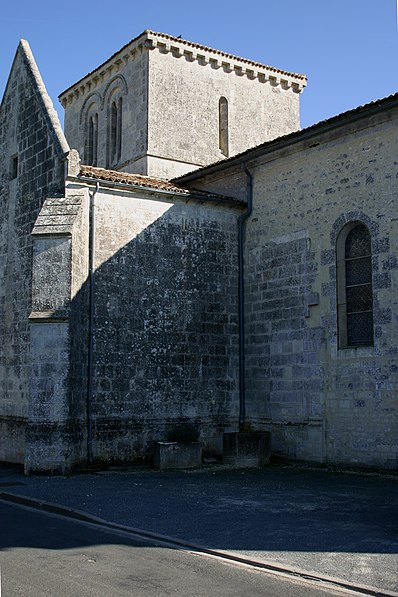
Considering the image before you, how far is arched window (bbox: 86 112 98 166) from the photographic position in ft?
77.4

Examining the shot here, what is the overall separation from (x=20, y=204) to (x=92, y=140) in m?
7.85

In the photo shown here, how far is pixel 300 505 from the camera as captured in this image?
976cm

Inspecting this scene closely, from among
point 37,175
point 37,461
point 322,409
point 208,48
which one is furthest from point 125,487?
point 208,48

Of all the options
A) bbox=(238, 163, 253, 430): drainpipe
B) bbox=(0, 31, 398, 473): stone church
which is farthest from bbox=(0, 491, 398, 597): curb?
bbox=(238, 163, 253, 430): drainpipe

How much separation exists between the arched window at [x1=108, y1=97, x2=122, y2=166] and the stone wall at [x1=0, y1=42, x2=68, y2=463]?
499 cm

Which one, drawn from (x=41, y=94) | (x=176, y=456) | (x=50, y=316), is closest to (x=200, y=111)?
(x=41, y=94)

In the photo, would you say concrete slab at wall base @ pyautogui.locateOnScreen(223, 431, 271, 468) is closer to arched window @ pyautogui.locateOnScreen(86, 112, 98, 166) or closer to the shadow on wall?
the shadow on wall

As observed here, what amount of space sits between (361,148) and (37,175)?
6983 millimetres

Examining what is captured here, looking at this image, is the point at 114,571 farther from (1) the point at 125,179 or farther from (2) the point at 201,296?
(1) the point at 125,179

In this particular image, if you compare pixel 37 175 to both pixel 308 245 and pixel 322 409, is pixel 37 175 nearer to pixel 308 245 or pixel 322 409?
pixel 308 245

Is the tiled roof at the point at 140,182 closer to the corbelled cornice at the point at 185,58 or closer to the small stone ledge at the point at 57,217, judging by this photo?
the small stone ledge at the point at 57,217

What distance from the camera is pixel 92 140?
23.9 meters

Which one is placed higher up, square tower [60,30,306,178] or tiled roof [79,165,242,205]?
square tower [60,30,306,178]

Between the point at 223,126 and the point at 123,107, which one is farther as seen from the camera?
the point at 223,126
